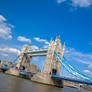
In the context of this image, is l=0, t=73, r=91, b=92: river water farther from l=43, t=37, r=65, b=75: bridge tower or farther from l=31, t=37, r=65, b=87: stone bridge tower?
l=43, t=37, r=65, b=75: bridge tower

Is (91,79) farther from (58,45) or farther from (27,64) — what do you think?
(27,64)

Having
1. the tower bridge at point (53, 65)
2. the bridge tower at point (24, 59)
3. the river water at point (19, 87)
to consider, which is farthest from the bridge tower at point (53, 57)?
the bridge tower at point (24, 59)

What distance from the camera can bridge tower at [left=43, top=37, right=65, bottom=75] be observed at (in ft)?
115

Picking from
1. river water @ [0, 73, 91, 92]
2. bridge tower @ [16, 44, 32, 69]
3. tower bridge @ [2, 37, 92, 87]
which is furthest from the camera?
bridge tower @ [16, 44, 32, 69]

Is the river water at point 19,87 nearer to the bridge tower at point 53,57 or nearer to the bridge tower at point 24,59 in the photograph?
the bridge tower at point 53,57

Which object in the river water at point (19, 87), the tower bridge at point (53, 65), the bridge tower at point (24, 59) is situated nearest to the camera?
the river water at point (19, 87)

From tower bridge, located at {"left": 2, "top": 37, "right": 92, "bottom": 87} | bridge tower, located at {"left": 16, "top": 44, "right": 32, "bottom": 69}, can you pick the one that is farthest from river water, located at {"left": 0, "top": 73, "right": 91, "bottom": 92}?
bridge tower, located at {"left": 16, "top": 44, "right": 32, "bottom": 69}

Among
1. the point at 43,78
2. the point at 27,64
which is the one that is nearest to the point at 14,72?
the point at 27,64

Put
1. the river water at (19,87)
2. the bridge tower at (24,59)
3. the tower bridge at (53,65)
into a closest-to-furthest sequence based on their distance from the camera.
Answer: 1. the river water at (19,87)
2. the tower bridge at (53,65)
3. the bridge tower at (24,59)

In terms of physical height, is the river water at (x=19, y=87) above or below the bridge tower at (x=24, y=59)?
below

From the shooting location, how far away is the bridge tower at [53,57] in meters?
35.1

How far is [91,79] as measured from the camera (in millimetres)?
24688

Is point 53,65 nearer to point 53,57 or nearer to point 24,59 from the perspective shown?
point 53,57

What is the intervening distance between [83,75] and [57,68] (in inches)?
427
